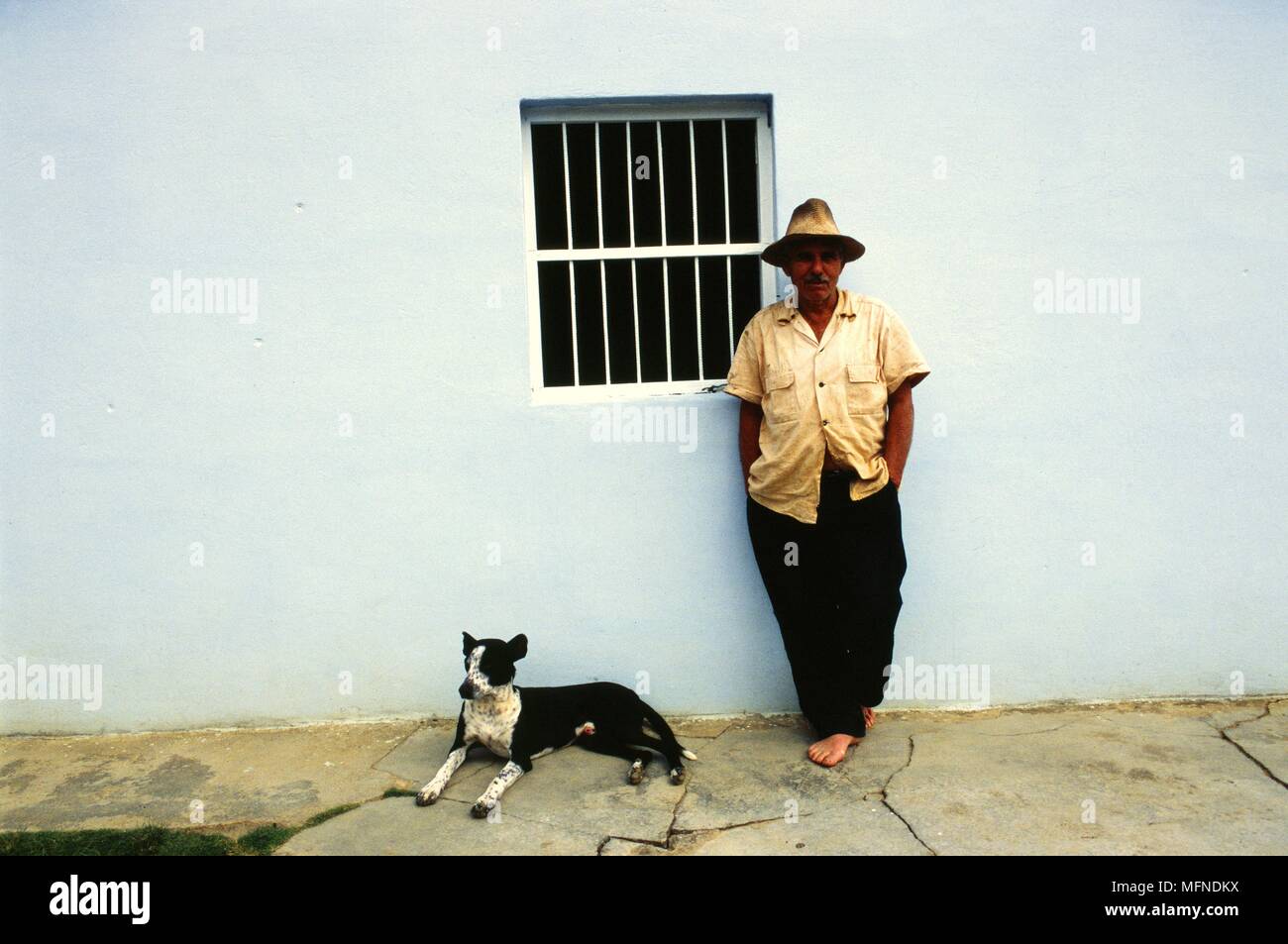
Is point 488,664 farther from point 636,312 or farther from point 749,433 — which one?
point 636,312

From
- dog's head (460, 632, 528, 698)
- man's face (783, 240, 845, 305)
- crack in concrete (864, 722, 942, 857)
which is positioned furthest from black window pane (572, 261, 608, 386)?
crack in concrete (864, 722, 942, 857)

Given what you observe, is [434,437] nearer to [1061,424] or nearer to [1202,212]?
[1061,424]

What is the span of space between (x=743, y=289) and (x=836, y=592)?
4.68 ft

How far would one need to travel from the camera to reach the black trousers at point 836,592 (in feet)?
12.8

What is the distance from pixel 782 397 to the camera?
3869 mm

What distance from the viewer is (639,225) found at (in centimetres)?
429

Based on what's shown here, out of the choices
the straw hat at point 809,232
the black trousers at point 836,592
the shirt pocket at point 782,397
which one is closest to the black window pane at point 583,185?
the straw hat at point 809,232

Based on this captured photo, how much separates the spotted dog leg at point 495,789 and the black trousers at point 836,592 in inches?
49.5

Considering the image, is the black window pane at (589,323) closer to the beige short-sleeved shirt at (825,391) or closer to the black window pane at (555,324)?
the black window pane at (555,324)

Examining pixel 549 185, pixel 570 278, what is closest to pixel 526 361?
pixel 570 278

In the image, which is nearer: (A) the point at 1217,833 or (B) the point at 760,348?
(A) the point at 1217,833

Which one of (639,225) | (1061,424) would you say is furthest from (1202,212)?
(639,225)

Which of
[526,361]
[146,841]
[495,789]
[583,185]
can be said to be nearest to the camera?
[146,841]

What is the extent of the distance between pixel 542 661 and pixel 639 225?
201cm
